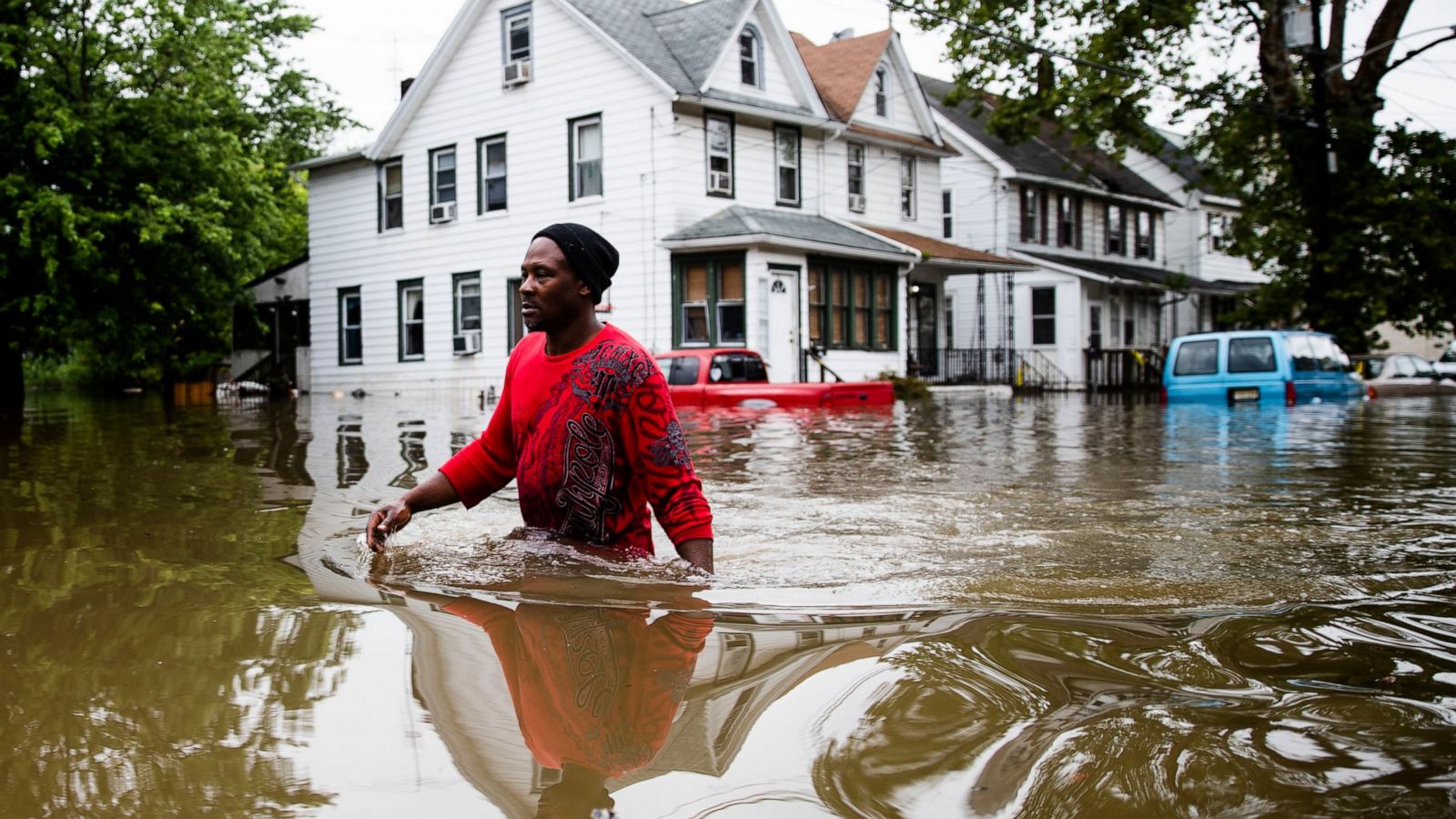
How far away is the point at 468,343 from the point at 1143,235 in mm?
27342

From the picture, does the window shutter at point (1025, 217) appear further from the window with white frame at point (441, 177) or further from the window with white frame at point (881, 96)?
the window with white frame at point (441, 177)

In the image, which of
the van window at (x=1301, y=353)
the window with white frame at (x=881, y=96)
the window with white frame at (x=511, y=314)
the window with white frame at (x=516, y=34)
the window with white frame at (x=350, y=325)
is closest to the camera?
the van window at (x=1301, y=353)

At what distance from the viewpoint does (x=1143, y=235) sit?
1813 inches

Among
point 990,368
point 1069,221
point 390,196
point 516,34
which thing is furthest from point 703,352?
point 1069,221

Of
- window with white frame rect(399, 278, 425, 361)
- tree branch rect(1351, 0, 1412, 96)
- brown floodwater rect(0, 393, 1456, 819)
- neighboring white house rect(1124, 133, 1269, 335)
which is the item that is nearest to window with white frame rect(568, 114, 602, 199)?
window with white frame rect(399, 278, 425, 361)

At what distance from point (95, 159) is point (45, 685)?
23232mm

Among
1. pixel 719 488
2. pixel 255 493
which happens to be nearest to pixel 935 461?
pixel 719 488

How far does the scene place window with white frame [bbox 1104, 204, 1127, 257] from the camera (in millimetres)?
44219

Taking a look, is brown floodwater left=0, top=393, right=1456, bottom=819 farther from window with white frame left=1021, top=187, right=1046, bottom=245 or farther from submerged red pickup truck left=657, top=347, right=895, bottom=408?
window with white frame left=1021, top=187, right=1046, bottom=245

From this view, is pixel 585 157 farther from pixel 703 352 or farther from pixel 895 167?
pixel 703 352

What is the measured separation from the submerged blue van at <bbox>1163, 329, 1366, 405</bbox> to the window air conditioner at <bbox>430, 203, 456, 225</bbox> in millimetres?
17567

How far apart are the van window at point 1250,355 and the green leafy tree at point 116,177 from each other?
61.4ft

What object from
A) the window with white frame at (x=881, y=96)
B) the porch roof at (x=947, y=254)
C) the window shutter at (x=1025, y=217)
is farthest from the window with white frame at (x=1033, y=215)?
the window with white frame at (x=881, y=96)

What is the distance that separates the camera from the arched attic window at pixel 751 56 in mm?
28016
